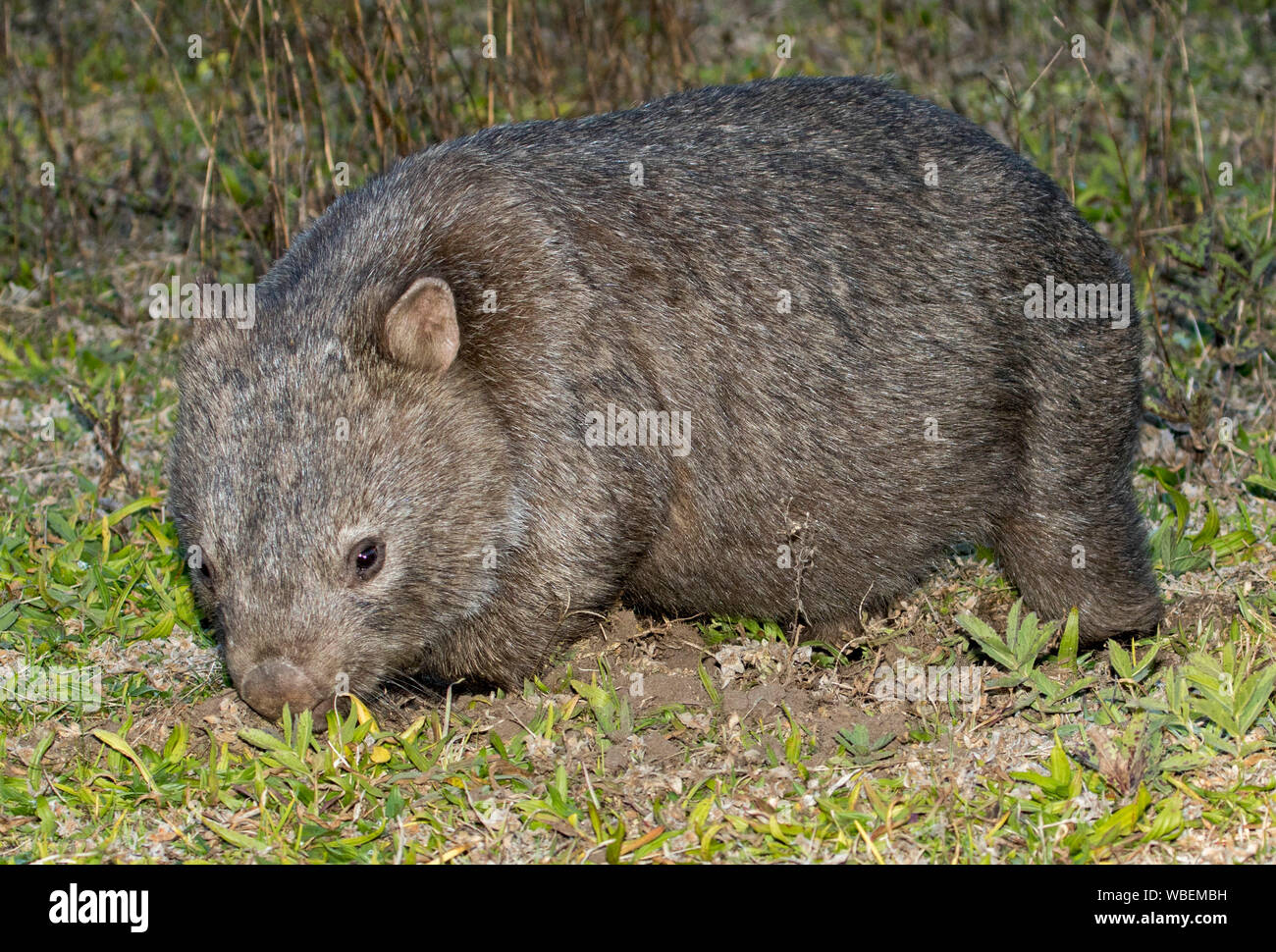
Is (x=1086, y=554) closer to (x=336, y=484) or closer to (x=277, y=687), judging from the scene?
(x=336, y=484)

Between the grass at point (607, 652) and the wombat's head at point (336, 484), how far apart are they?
250 mm

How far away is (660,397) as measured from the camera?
12.6 feet

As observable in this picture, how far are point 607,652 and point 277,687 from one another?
1.05 m

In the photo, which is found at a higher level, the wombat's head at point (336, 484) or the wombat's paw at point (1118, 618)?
the wombat's head at point (336, 484)

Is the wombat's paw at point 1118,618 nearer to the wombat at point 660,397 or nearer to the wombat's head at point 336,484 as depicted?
the wombat at point 660,397

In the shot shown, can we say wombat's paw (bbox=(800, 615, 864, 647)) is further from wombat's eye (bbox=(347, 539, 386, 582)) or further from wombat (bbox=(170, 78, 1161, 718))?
wombat's eye (bbox=(347, 539, 386, 582))

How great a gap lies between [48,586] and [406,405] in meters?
1.54

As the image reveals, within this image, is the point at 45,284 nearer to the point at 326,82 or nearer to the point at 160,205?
the point at 160,205

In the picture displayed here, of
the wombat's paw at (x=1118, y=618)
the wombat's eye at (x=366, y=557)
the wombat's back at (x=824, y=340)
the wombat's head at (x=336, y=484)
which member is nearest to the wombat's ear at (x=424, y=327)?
the wombat's head at (x=336, y=484)

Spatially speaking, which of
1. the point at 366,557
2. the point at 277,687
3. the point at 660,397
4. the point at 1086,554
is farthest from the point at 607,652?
the point at 1086,554

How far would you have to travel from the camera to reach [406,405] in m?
3.65

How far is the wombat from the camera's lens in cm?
358

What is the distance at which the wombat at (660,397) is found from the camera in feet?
11.7

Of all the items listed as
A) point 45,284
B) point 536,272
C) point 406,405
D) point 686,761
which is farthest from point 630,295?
point 45,284
